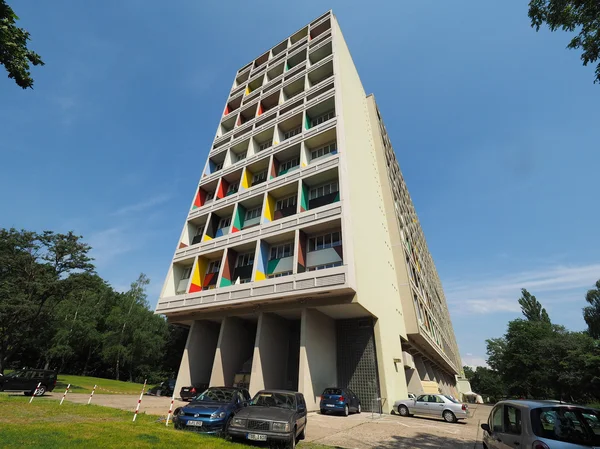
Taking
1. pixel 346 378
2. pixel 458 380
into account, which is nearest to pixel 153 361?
pixel 346 378

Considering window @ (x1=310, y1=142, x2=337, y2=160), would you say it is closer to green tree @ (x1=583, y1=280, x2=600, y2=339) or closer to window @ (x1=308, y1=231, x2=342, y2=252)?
window @ (x1=308, y1=231, x2=342, y2=252)

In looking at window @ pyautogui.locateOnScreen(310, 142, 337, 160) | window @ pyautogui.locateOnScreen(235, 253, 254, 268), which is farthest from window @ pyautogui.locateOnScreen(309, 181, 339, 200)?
window @ pyautogui.locateOnScreen(235, 253, 254, 268)

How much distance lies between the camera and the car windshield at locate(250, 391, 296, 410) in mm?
9383

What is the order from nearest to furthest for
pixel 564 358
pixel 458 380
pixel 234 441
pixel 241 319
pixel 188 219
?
pixel 234 441 < pixel 241 319 < pixel 188 219 < pixel 564 358 < pixel 458 380

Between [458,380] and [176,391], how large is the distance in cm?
7486

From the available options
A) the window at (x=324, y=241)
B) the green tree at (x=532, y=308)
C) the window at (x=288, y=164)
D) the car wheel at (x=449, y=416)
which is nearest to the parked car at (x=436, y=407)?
the car wheel at (x=449, y=416)

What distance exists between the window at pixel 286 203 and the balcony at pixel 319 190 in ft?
5.21

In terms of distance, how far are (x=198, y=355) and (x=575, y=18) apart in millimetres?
27663

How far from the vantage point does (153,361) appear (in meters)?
45.0

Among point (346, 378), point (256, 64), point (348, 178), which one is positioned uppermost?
point (256, 64)

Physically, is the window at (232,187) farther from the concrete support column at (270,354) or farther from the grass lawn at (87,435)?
the grass lawn at (87,435)

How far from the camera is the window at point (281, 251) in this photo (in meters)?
22.3

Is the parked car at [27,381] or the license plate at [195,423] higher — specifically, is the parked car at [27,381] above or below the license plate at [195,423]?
above

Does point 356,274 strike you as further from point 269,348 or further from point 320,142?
point 320,142
